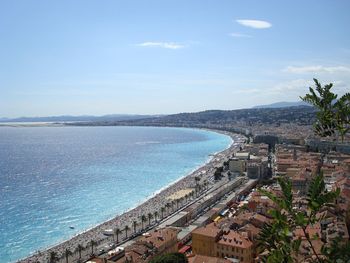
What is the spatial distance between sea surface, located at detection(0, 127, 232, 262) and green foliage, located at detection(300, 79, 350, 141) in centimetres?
3313

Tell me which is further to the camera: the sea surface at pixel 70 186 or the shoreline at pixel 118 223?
the sea surface at pixel 70 186

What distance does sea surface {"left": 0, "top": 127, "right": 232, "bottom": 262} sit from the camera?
39438 mm

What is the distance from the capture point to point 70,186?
201 feet

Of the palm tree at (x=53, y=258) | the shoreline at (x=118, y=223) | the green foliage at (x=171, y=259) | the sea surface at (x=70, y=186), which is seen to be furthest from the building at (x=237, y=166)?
the green foliage at (x=171, y=259)

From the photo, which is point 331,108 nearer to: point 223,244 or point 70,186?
point 223,244

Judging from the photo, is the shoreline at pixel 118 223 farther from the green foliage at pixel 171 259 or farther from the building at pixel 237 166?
the green foliage at pixel 171 259

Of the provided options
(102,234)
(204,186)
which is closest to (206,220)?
(102,234)

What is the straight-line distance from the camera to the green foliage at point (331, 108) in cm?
456

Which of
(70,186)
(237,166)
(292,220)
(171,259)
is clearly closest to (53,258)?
(171,259)

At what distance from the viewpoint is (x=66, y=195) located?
2149 inches

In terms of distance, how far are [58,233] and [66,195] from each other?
1608cm

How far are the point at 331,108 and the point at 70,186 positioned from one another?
59800 millimetres

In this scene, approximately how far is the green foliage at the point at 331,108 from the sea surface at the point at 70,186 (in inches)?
1304

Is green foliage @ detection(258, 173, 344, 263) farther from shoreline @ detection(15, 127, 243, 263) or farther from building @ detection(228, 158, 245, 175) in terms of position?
building @ detection(228, 158, 245, 175)
